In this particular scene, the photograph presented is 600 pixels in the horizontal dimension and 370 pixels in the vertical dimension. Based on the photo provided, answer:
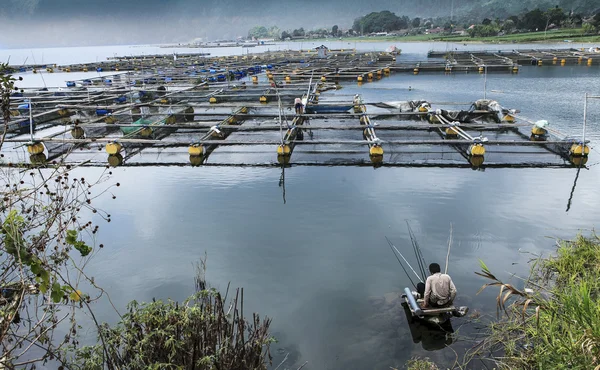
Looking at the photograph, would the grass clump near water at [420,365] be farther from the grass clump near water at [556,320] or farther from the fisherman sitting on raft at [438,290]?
the fisherman sitting on raft at [438,290]

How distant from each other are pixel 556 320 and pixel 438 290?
7.76 ft

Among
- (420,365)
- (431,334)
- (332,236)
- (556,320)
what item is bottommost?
(431,334)

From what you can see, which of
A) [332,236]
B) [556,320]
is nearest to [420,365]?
[556,320]

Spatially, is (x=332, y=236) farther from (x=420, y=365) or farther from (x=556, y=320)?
(x=556, y=320)

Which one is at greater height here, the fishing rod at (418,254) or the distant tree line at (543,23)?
the distant tree line at (543,23)

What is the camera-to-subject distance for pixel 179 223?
13.9 m

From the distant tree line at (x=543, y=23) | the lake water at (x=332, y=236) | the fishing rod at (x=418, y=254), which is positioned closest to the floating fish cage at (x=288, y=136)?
the lake water at (x=332, y=236)

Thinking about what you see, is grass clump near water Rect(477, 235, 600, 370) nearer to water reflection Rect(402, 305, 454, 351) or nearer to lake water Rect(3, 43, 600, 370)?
water reflection Rect(402, 305, 454, 351)

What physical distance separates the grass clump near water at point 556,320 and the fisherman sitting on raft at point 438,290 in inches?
38.5

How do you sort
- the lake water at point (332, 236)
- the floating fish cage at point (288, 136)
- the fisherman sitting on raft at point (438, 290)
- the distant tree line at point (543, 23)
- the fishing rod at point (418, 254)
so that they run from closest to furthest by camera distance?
1. the fisherman sitting on raft at point (438, 290)
2. the lake water at point (332, 236)
3. the fishing rod at point (418, 254)
4. the floating fish cage at point (288, 136)
5. the distant tree line at point (543, 23)

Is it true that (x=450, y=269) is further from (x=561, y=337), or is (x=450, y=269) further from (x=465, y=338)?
(x=561, y=337)

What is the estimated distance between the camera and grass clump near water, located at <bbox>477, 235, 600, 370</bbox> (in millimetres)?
4555

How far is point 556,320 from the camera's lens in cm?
603

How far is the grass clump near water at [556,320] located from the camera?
4.55 meters
